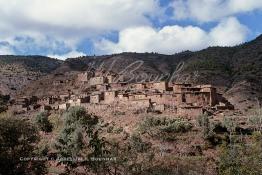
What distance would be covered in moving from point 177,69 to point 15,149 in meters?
99.6

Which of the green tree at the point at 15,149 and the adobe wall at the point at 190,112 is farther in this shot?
the adobe wall at the point at 190,112

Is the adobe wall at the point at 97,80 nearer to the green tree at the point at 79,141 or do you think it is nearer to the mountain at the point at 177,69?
the mountain at the point at 177,69

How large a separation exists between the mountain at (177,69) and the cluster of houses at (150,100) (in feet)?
40.5

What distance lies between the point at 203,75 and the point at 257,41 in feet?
145

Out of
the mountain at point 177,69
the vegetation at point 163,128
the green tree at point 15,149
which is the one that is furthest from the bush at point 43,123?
the mountain at point 177,69

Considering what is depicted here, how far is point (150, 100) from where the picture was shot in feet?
221

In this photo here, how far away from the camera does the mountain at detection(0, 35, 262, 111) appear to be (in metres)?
98.1

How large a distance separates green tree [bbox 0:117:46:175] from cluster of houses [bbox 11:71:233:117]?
2608 cm

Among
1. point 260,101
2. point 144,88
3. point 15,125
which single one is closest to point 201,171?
point 15,125

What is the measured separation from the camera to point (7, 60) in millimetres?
151000

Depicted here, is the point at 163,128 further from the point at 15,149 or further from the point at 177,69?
the point at 177,69

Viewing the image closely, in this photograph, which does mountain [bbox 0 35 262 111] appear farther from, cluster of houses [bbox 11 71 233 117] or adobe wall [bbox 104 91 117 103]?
adobe wall [bbox 104 91 117 103]

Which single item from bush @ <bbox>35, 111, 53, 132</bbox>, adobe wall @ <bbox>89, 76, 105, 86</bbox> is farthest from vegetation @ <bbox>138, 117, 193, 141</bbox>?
adobe wall @ <bbox>89, 76, 105, 86</bbox>

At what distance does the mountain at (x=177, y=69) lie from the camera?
98.1 m
